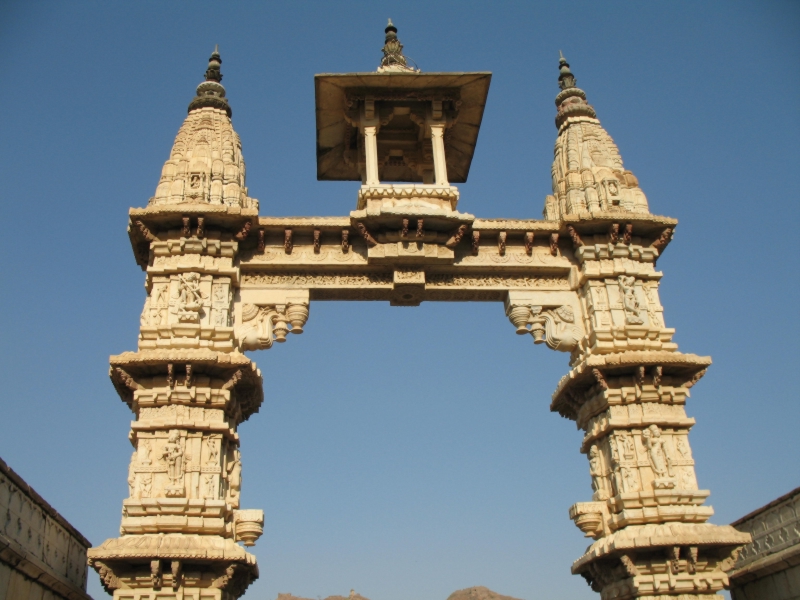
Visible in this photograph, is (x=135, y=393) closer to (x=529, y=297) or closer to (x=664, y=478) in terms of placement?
(x=529, y=297)

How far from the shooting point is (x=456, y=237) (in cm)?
1409

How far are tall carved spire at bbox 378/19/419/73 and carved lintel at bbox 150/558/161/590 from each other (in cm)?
1033

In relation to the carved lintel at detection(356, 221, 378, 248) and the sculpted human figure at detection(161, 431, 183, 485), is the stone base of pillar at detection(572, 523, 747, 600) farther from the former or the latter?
the sculpted human figure at detection(161, 431, 183, 485)

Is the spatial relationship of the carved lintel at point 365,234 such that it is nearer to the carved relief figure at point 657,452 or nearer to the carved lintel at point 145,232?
the carved lintel at point 145,232

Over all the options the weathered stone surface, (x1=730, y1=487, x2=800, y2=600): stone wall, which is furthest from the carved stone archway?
the weathered stone surface

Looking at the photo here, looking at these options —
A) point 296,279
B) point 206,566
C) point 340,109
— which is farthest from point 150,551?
point 340,109

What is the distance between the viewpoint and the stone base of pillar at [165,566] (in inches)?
422

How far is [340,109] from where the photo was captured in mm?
16359

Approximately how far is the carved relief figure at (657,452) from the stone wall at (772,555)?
2531 mm

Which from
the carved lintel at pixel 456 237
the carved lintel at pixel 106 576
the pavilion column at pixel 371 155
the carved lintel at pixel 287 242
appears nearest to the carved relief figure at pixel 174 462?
the carved lintel at pixel 106 576

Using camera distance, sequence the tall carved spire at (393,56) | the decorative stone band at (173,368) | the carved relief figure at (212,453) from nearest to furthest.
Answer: the carved relief figure at (212,453) → the decorative stone band at (173,368) → the tall carved spire at (393,56)

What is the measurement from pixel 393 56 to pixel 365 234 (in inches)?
204

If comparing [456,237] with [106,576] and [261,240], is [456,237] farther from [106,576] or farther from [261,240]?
[106,576]

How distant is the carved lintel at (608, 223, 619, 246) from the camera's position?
563 inches
